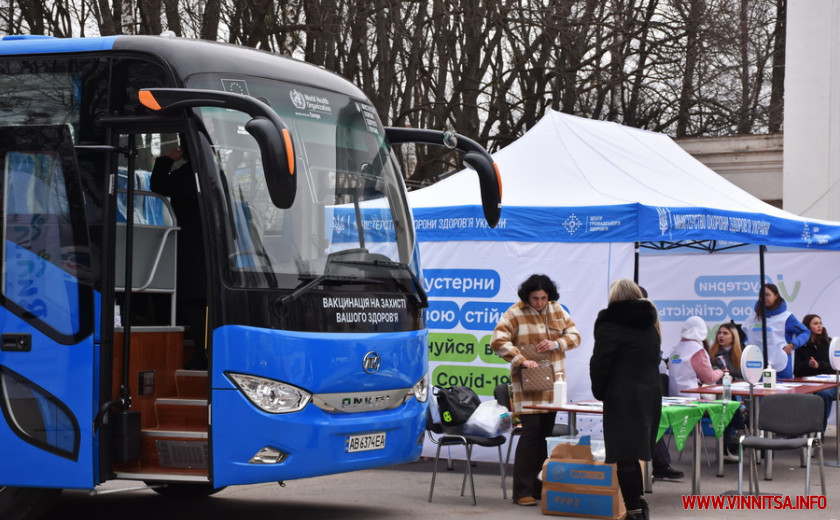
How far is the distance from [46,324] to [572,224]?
5183 millimetres

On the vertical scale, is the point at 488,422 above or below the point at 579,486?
above

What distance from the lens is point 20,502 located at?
→ 7898mm

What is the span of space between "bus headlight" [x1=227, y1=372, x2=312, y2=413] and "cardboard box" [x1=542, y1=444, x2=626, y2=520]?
2.51m

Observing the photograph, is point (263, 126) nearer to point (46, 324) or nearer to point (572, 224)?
point (46, 324)

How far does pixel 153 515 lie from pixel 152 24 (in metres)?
11.4

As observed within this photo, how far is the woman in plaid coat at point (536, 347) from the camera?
9.66 m

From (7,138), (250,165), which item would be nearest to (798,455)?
(250,165)

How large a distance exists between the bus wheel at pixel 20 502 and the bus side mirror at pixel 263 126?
2.68 m

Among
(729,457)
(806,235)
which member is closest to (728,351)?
(729,457)

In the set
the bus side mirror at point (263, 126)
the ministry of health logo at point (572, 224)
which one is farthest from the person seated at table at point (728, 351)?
the bus side mirror at point (263, 126)

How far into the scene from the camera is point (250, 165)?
7562mm

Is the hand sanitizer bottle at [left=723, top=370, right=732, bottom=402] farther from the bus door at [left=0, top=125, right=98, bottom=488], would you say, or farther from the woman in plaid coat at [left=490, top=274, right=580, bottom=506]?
the bus door at [left=0, top=125, right=98, bottom=488]

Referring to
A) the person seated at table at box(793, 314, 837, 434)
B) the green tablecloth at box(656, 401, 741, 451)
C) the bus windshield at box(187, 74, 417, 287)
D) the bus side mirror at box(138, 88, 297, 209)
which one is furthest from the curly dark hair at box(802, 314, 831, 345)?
the bus side mirror at box(138, 88, 297, 209)

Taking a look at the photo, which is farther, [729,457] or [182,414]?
[729,457]
